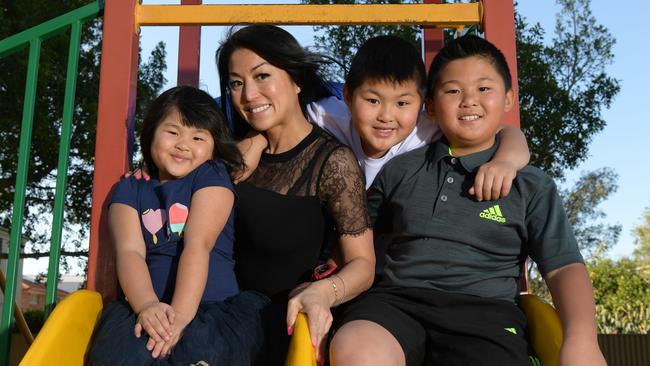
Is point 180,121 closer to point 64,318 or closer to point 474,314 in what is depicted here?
point 64,318

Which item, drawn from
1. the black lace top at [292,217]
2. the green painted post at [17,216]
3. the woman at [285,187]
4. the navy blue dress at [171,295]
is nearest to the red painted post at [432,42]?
the woman at [285,187]

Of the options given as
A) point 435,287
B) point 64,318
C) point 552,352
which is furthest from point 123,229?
point 552,352

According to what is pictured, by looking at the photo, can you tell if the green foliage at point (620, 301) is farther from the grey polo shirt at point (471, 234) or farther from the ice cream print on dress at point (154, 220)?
the ice cream print on dress at point (154, 220)

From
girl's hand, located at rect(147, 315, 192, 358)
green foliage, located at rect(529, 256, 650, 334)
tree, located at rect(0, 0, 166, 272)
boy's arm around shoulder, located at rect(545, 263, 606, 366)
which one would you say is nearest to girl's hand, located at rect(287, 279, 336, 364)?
girl's hand, located at rect(147, 315, 192, 358)

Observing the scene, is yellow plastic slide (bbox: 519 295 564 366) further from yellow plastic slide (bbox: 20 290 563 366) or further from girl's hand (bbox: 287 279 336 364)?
girl's hand (bbox: 287 279 336 364)

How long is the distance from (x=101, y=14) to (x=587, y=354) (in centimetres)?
196

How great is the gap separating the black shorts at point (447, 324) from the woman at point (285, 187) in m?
0.12

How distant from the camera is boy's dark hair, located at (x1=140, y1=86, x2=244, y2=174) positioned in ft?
6.97

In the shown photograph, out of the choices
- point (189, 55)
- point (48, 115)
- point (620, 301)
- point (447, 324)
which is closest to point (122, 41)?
point (189, 55)

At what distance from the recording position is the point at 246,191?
214 cm

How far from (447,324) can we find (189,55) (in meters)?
1.62

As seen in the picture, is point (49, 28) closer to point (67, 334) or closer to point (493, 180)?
point (67, 334)

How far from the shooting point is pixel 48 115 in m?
10.0

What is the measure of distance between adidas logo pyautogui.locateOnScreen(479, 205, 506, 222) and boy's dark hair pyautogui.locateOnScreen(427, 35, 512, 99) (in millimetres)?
419
